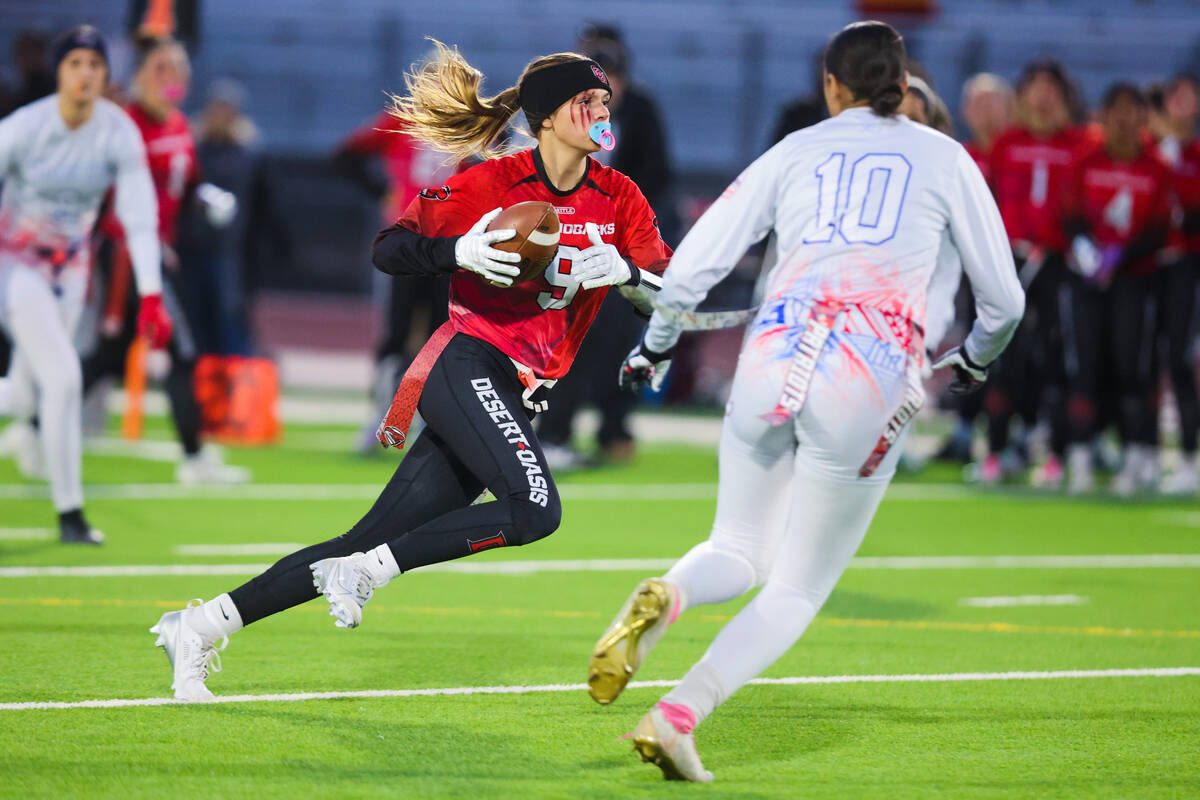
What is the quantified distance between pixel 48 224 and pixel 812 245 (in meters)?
4.78

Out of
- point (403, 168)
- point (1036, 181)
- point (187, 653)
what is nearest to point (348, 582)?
point (187, 653)

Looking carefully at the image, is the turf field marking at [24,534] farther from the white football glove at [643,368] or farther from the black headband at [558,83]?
the white football glove at [643,368]

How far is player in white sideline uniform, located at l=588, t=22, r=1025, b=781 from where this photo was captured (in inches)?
172

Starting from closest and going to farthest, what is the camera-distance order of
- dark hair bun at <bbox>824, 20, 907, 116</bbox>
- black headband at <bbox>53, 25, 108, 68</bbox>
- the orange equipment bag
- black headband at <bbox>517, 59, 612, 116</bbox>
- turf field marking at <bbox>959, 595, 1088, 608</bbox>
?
dark hair bun at <bbox>824, 20, 907, 116</bbox> < black headband at <bbox>517, 59, 612, 116</bbox> < turf field marking at <bbox>959, 595, 1088, 608</bbox> < black headband at <bbox>53, 25, 108, 68</bbox> < the orange equipment bag

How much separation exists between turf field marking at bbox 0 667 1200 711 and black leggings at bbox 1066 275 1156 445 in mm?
5813

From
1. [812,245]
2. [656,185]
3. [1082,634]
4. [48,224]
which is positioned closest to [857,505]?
[812,245]

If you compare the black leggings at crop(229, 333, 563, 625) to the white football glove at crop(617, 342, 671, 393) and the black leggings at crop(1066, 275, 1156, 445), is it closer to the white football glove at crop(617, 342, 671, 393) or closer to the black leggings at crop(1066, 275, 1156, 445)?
the white football glove at crop(617, 342, 671, 393)

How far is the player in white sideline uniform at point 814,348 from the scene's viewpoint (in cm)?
436

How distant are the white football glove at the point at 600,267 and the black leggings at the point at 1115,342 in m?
7.42

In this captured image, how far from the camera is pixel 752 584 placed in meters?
4.58

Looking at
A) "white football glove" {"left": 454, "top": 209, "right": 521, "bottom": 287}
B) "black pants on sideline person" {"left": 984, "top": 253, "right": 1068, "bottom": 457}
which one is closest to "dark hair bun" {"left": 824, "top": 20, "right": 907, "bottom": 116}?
"white football glove" {"left": 454, "top": 209, "right": 521, "bottom": 287}

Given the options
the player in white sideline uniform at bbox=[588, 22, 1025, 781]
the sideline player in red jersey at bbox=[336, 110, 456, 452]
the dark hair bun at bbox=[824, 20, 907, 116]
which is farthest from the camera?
the sideline player in red jersey at bbox=[336, 110, 456, 452]

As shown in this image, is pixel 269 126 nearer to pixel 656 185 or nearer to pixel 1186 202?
pixel 656 185

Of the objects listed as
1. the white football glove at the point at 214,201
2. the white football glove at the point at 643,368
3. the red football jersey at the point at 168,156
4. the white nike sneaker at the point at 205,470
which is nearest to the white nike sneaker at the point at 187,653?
the white football glove at the point at 643,368
